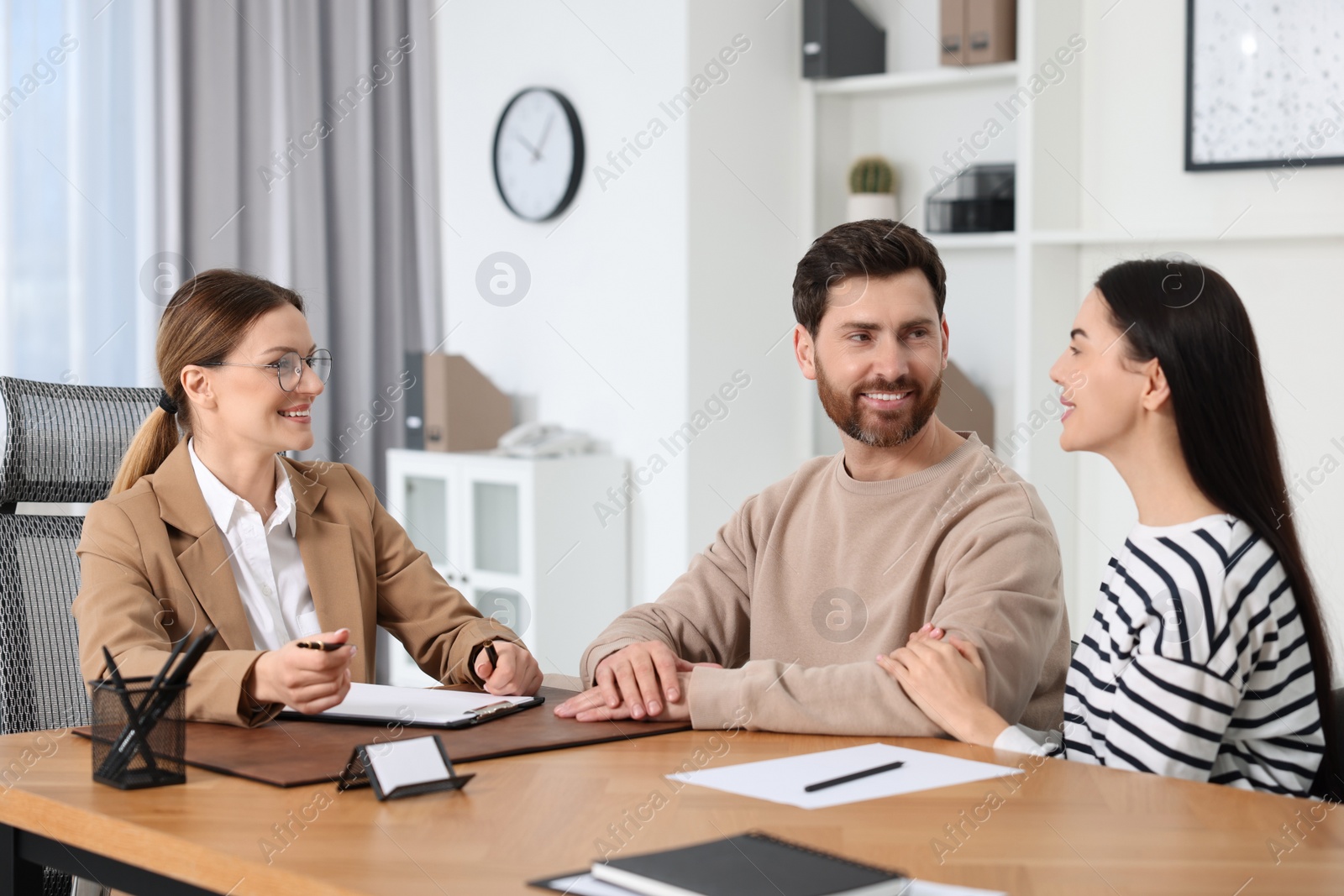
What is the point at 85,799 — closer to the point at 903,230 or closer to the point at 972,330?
the point at 903,230

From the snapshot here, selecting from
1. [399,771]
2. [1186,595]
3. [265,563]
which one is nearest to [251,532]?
[265,563]

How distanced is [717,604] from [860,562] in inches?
10.0

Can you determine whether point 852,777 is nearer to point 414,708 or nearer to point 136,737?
point 414,708

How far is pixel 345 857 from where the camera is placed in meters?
1.10

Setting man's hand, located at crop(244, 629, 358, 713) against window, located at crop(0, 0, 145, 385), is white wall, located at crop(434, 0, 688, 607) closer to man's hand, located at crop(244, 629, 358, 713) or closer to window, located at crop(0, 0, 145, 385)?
window, located at crop(0, 0, 145, 385)

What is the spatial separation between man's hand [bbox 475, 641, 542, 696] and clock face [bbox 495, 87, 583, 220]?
245 cm

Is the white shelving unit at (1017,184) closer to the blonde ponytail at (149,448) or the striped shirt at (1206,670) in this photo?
the striped shirt at (1206,670)

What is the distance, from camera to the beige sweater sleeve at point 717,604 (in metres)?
1.95

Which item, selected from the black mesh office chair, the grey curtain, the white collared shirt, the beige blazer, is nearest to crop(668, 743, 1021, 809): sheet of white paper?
the beige blazer

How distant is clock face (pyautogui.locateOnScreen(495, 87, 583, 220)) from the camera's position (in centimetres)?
400

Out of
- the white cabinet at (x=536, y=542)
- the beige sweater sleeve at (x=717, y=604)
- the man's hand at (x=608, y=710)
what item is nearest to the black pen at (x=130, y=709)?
the man's hand at (x=608, y=710)

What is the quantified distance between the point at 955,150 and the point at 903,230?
7.20 feet

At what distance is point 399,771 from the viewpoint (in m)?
1.29

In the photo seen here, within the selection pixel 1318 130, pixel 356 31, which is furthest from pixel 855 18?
pixel 356 31
